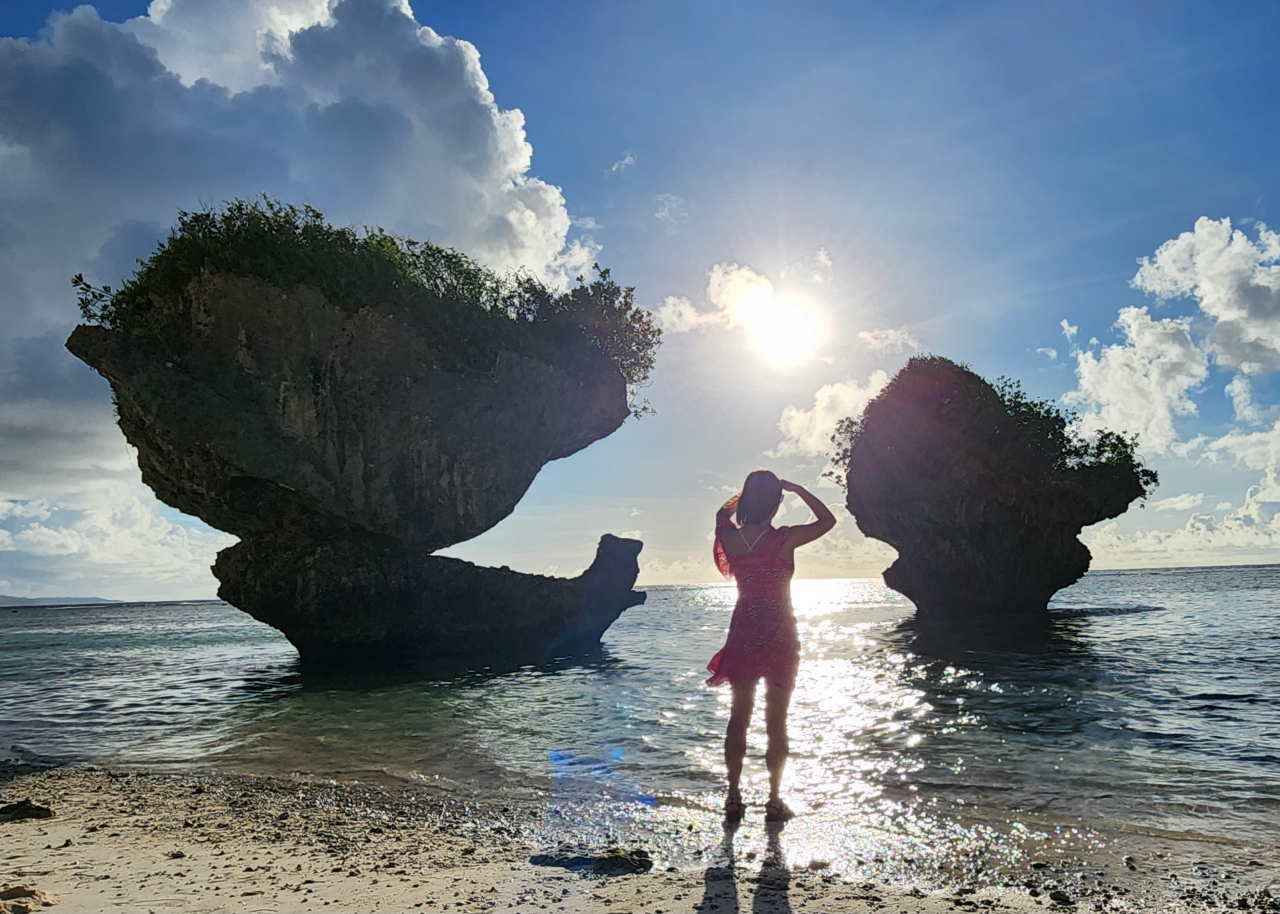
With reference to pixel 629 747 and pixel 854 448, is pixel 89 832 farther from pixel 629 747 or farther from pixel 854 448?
pixel 854 448

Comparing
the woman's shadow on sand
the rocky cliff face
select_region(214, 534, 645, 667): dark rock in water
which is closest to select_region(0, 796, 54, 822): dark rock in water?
the woman's shadow on sand

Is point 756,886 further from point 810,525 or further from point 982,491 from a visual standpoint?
point 982,491

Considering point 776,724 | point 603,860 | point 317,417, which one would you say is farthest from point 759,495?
point 317,417

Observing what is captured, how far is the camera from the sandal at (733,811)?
18.8 feet

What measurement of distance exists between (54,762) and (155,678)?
1291 centimetres

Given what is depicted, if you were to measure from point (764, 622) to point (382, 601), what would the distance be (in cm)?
1795

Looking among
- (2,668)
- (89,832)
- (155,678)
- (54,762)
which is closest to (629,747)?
(89,832)

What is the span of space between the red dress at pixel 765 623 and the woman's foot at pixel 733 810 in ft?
3.20

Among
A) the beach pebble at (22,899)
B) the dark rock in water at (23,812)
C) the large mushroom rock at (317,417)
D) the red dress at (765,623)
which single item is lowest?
the dark rock in water at (23,812)

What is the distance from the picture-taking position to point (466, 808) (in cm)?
642

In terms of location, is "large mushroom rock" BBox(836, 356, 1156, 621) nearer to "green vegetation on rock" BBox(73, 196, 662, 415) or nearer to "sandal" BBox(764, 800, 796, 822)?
"green vegetation on rock" BBox(73, 196, 662, 415)

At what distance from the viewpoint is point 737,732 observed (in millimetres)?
6004

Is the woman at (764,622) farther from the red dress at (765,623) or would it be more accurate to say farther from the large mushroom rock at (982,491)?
the large mushroom rock at (982,491)

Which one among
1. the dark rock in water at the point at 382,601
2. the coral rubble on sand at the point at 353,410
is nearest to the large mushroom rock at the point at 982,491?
the coral rubble on sand at the point at 353,410
